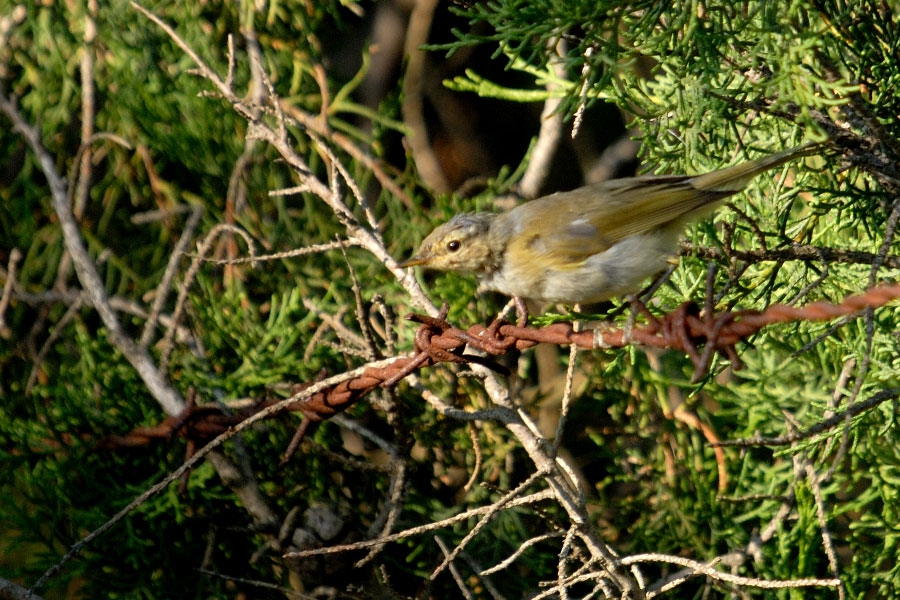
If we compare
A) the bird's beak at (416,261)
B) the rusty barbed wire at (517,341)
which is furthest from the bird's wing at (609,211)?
the rusty barbed wire at (517,341)

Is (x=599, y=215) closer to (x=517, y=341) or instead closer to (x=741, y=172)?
(x=741, y=172)

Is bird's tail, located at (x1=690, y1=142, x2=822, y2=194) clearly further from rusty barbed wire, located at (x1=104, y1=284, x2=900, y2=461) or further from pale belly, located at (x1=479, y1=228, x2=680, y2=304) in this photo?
rusty barbed wire, located at (x1=104, y1=284, x2=900, y2=461)

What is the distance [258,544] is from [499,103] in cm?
270

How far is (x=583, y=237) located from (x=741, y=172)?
53cm

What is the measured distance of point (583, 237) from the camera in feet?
8.15

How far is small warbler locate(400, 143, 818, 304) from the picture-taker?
227 cm

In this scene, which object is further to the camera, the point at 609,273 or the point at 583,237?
the point at 583,237

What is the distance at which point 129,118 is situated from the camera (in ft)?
11.0

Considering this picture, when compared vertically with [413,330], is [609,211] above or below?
above

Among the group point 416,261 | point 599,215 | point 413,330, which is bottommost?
point 413,330

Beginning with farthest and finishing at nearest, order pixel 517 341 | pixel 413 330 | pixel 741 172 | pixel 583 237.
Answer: pixel 413 330 → pixel 583 237 → pixel 741 172 → pixel 517 341

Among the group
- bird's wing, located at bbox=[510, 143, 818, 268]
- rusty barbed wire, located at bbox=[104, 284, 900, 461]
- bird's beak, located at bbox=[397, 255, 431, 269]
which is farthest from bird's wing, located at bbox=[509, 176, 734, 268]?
rusty barbed wire, located at bbox=[104, 284, 900, 461]

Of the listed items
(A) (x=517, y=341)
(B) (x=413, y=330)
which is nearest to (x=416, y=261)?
(B) (x=413, y=330)

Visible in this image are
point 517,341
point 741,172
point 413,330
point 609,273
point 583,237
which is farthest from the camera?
point 413,330
